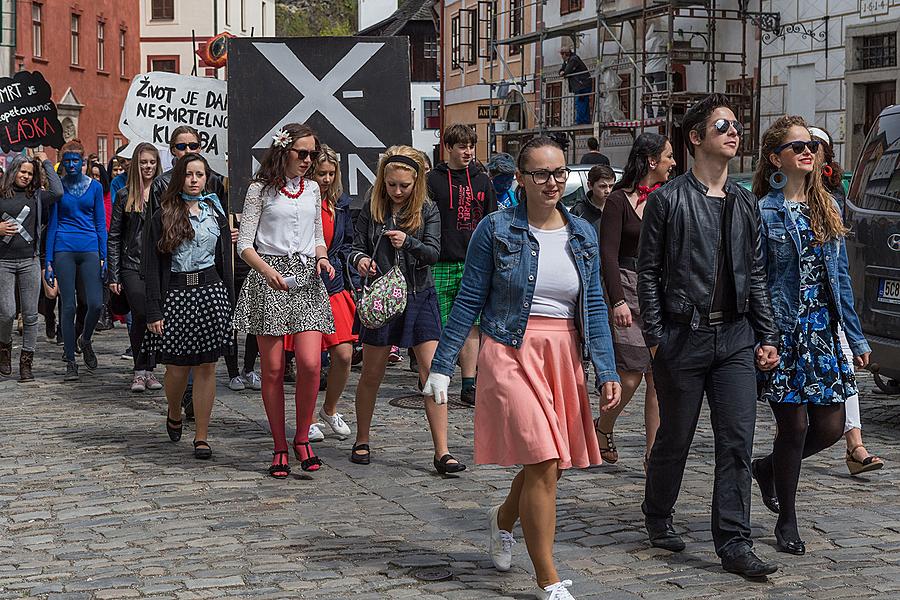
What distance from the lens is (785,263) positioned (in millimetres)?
6512

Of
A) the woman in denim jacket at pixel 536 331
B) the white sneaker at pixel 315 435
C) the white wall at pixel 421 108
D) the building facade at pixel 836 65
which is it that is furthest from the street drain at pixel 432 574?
the white wall at pixel 421 108

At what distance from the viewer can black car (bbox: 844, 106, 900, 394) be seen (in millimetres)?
9508

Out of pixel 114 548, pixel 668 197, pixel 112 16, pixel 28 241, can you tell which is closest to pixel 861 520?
pixel 668 197

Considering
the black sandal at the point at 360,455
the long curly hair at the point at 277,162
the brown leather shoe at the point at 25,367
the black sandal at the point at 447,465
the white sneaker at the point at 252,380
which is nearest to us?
the black sandal at the point at 447,465

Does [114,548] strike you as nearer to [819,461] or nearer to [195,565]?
[195,565]

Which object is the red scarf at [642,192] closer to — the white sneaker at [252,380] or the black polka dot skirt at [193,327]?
the black polka dot skirt at [193,327]

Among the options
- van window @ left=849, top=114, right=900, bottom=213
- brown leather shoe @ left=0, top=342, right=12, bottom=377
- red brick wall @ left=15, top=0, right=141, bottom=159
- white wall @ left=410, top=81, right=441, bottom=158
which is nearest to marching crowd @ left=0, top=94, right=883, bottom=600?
van window @ left=849, top=114, right=900, bottom=213

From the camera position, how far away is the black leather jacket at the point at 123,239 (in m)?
11.1

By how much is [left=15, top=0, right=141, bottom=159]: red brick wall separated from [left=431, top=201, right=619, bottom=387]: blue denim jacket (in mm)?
37425

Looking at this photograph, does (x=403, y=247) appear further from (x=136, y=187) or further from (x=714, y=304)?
(x=136, y=187)

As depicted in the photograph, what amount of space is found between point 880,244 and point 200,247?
4.49 meters

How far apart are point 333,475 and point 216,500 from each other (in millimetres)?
856

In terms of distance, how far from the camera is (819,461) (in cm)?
866

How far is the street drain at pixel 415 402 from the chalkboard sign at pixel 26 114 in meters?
7.50
